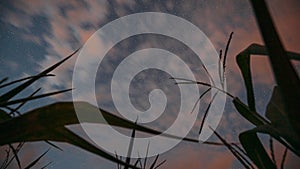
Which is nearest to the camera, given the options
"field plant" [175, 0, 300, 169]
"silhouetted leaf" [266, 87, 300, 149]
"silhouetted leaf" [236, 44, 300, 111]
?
"field plant" [175, 0, 300, 169]

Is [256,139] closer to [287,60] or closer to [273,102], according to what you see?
[273,102]

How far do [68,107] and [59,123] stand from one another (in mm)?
14

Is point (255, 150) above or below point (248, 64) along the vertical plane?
below

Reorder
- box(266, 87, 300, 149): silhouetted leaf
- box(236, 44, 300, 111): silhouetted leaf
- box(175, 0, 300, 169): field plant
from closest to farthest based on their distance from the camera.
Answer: box(175, 0, 300, 169): field plant, box(266, 87, 300, 149): silhouetted leaf, box(236, 44, 300, 111): silhouetted leaf

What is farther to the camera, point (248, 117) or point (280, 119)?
point (248, 117)

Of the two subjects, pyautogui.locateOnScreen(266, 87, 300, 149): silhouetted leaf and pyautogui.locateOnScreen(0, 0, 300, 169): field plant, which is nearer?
pyautogui.locateOnScreen(0, 0, 300, 169): field plant

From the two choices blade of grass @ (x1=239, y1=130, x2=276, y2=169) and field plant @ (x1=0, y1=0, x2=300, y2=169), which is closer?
field plant @ (x1=0, y1=0, x2=300, y2=169)

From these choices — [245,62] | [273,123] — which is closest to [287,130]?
[273,123]

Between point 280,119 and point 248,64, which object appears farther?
point 248,64

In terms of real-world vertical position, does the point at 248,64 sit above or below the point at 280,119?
above

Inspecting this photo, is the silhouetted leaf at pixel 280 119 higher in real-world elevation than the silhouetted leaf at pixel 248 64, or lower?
lower

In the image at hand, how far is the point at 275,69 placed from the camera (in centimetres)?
13

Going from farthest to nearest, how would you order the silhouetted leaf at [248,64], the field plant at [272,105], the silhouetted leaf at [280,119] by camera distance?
the silhouetted leaf at [248,64]
the silhouetted leaf at [280,119]
the field plant at [272,105]

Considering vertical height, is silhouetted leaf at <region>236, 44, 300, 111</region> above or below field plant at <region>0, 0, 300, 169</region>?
above
